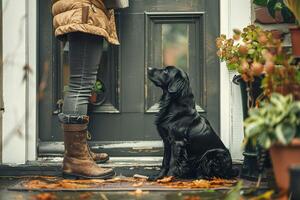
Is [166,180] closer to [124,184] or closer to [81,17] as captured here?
[124,184]

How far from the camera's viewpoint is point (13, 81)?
15.9 ft

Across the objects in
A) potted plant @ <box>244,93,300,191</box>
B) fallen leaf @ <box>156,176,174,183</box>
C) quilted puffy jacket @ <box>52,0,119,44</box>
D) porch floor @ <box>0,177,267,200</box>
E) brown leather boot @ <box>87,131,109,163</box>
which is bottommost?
porch floor @ <box>0,177,267,200</box>

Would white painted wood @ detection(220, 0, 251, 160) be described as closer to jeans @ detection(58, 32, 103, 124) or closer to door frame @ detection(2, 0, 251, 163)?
door frame @ detection(2, 0, 251, 163)

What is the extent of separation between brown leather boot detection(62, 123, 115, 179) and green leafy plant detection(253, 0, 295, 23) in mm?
1418

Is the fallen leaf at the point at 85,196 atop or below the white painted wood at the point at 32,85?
below

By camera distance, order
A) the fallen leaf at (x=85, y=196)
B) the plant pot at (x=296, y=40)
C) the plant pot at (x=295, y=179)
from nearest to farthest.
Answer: the plant pot at (x=295, y=179) → the fallen leaf at (x=85, y=196) → the plant pot at (x=296, y=40)

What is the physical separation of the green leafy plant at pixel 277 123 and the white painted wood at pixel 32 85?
2.35 metres

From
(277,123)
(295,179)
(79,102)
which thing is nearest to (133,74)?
(79,102)

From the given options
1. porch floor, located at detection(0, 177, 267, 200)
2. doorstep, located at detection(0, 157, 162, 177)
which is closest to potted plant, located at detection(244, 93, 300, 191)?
porch floor, located at detection(0, 177, 267, 200)

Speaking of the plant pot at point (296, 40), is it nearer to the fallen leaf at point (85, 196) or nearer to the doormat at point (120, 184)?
the doormat at point (120, 184)

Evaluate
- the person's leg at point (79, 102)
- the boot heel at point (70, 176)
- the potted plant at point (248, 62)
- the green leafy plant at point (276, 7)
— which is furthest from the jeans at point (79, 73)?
the green leafy plant at point (276, 7)

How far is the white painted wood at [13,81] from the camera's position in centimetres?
482

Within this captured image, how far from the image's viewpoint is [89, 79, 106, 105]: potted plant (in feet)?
16.3

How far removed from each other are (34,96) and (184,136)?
1.19 meters
